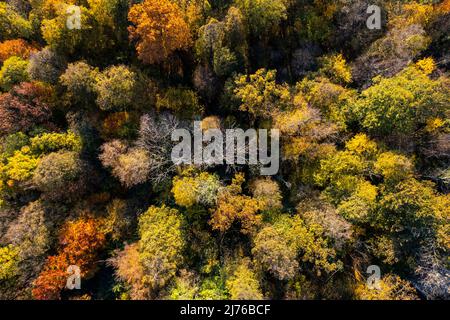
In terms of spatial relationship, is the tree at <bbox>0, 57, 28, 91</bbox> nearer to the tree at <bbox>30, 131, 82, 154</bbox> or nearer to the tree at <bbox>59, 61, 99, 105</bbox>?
the tree at <bbox>59, 61, 99, 105</bbox>

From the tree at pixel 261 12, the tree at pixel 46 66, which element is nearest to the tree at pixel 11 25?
the tree at pixel 46 66

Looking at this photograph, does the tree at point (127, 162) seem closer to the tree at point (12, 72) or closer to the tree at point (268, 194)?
the tree at point (268, 194)

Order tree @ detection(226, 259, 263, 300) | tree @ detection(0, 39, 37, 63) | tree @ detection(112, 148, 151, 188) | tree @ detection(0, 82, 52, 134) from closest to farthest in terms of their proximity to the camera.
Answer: tree @ detection(226, 259, 263, 300) < tree @ detection(112, 148, 151, 188) < tree @ detection(0, 82, 52, 134) < tree @ detection(0, 39, 37, 63)

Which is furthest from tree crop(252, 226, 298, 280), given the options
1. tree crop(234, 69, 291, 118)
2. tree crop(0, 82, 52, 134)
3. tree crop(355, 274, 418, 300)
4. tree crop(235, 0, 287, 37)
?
tree crop(0, 82, 52, 134)

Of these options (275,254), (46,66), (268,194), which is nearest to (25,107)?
(46,66)

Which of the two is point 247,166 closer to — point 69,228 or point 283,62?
point 283,62

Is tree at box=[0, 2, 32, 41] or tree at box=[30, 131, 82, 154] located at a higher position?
tree at box=[0, 2, 32, 41]
